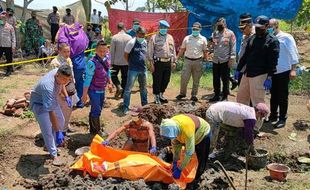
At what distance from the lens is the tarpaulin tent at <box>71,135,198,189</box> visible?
544 cm

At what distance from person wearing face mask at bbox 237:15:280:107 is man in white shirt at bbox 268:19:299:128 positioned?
45 cm

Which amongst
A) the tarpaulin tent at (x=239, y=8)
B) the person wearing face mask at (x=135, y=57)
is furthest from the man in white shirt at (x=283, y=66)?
the tarpaulin tent at (x=239, y=8)

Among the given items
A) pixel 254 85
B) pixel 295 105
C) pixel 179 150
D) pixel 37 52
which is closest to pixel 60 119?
pixel 179 150

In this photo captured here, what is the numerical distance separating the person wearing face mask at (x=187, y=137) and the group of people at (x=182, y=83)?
Result: 0.04 feet

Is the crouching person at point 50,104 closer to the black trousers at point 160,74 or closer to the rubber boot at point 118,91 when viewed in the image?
the black trousers at point 160,74

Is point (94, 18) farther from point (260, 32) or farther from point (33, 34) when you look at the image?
point (260, 32)

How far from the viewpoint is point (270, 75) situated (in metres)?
7.66

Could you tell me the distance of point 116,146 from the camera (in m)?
7.32

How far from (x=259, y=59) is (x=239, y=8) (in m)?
6.39

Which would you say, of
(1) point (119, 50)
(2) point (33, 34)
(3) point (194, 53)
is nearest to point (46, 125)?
(1) point (119, 50)

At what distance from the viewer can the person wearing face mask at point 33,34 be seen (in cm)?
1500

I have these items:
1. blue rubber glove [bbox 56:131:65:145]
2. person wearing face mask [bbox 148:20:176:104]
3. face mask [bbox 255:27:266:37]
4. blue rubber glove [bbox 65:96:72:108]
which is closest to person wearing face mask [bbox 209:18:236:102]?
person wearing face mask [bbox 148:20:176:104]

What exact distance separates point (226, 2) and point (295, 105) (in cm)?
491

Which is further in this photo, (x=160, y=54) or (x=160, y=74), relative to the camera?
(x=160, y=74)
